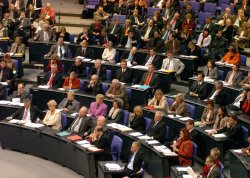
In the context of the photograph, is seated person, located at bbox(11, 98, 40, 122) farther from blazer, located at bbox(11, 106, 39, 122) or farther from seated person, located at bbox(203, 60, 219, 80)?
seated person, located at bbox(203, 60, 219, 80)

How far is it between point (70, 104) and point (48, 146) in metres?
1.46

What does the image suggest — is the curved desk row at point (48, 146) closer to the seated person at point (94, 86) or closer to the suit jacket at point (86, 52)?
the seated person at point (94, 86)

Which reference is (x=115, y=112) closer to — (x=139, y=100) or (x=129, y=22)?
(x=139, y=100)

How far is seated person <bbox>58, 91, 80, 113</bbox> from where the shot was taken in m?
13.2

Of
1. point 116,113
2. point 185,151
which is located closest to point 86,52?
point 116,113

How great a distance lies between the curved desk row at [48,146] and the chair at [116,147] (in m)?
0.40

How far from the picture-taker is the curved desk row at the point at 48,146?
11219 millimetres

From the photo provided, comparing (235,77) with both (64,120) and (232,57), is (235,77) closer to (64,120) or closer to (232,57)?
(232,57)

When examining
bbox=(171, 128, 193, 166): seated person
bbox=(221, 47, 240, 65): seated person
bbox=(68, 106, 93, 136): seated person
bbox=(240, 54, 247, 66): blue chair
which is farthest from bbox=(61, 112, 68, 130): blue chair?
bbox=(240, 54, 247, 66): blue chair

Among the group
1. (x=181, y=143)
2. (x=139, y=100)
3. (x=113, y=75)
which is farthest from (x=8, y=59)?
(x=181, y=143)

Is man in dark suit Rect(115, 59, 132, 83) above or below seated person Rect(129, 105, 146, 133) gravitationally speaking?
above

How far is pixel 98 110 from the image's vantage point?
42.7 feet

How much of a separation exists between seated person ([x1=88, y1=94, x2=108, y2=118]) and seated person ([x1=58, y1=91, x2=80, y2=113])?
0.35 m

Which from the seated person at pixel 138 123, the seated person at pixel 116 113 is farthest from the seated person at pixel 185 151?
the seated person at pixel 116 113
